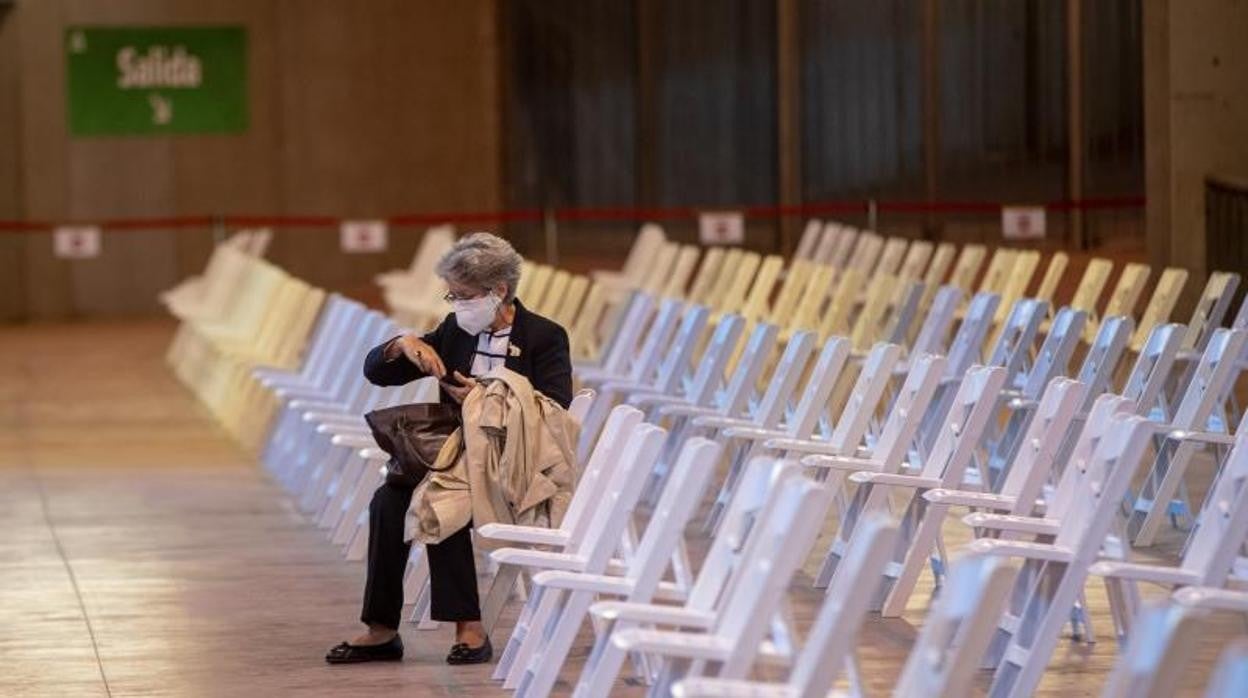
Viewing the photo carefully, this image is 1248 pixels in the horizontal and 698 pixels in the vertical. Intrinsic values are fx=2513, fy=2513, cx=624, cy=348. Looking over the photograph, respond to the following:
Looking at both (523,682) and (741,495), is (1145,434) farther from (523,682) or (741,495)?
(523,682)

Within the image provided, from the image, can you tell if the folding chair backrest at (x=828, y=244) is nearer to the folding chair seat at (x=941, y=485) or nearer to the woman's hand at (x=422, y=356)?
the folding chair seat at (x=941, y=485)

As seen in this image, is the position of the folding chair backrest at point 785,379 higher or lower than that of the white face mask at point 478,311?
lower

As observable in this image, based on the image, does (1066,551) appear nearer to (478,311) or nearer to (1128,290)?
(478,311)

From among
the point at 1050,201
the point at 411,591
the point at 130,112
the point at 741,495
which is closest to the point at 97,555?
the point at 411,591

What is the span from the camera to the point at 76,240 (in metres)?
22.3

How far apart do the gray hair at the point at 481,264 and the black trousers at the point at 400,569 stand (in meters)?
0.66

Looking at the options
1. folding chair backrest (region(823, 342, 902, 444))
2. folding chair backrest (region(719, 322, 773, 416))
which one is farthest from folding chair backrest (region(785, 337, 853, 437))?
folding chair backrest (region(719, 322, 773, 416))

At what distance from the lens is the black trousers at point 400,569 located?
7473mm

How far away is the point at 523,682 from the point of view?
693 centimetres

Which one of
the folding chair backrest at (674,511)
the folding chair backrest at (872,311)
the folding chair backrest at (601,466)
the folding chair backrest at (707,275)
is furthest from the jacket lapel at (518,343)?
the folding chair backrest at (707,275)

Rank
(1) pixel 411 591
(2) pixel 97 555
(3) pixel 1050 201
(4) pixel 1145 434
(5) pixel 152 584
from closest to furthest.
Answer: (4) pixel 1145 434
(1) pixel 411 591
(5) pixel 152 584
(2) pixel 97 555
(3) pixel 1050 201

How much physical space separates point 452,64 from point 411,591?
1731cm

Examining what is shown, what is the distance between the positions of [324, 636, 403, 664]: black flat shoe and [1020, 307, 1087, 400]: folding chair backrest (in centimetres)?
310

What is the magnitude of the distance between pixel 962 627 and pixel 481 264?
3001mm
